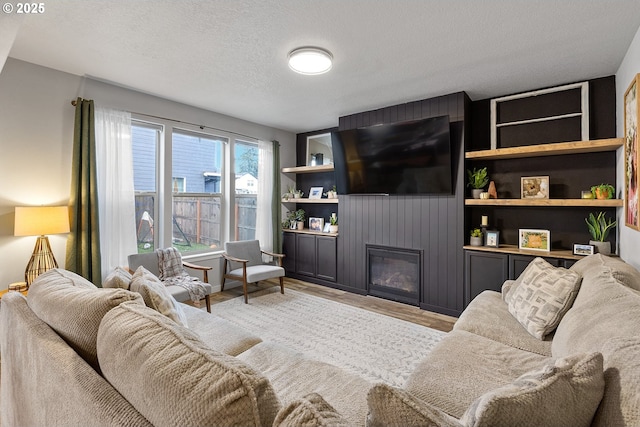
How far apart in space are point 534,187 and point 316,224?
308cm

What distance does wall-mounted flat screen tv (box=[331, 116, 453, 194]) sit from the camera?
3590 mm

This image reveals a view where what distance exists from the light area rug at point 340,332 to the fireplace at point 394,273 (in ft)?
2.03

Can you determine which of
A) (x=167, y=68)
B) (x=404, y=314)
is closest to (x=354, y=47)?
(x=167, y=68)

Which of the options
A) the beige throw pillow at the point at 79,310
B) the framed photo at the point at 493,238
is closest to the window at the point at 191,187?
the beige throw pillow at the point at 79,310

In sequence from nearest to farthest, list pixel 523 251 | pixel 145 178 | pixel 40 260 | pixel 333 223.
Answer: pixel 40 260 → pixel 523 251 → pixel 145 178 → pixel 333 223

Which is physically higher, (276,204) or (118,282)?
(276,204)

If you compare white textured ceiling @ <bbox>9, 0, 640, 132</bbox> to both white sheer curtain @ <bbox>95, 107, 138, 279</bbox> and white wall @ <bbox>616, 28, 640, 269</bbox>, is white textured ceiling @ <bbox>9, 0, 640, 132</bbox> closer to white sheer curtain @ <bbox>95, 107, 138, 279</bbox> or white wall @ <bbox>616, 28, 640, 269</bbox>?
white wall @ <bbox>616, 28, 640, 269</bbox>

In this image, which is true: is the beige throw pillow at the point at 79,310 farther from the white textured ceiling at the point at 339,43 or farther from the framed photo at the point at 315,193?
the framed photo at the point at 315,193

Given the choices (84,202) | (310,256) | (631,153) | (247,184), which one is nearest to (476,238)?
(631,153)

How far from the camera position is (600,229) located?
3.00 meters

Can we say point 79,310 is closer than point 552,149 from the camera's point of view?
Yes

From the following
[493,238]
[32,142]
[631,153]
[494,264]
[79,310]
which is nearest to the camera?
[79,310]

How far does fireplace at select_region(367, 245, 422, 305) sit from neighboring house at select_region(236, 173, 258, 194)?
2.13m

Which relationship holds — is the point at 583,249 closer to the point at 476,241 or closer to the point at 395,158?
the point at 476,241
